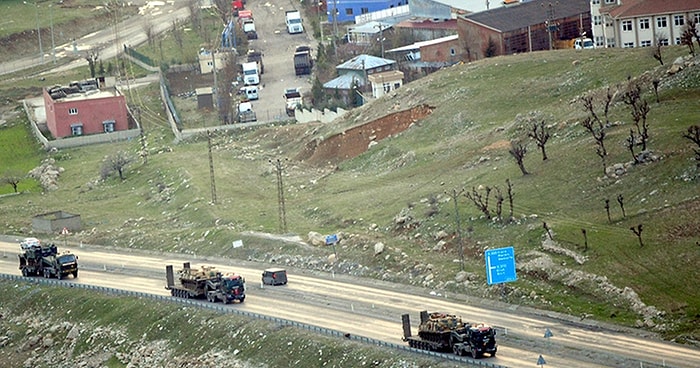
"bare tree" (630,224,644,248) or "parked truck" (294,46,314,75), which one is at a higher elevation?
"parked truck" (294,46,314,75)

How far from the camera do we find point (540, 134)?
120m

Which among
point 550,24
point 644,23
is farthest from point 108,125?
point 644,23

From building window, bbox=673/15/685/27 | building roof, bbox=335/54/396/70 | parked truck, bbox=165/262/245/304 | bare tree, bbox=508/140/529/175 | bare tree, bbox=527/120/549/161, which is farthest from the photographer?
building roof, bbox=335/54/396/70

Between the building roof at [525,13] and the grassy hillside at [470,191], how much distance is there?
13093 millimetres

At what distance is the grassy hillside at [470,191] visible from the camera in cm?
9394

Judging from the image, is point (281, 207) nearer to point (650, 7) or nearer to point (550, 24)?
point (650, 7)

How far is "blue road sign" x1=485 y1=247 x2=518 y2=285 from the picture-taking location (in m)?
90.8

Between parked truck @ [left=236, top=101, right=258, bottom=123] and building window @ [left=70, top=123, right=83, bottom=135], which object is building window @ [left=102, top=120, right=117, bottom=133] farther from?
parked truck @ [left=236, top=101, right=258, bottom=123]

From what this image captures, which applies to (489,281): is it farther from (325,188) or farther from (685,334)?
(325,188)

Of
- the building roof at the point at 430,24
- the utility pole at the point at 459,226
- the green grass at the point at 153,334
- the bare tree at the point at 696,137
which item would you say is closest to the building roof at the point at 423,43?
the building roof at the point at 430,24

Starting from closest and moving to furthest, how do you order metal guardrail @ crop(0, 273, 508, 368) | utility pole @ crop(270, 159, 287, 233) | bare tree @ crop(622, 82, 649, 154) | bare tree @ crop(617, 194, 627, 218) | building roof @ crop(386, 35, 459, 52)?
metal guardrail @ crop(0, 273, 508, 368)
bare tree @ crop(617, 194, 627, 218)
bare tree @ crop(622, 82, 649, 154)
utility pole @ crop(270, 159, 287, 233)
building roof @ crop(386, 35, 459, 52)

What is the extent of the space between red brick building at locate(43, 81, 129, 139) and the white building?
55.0 metres

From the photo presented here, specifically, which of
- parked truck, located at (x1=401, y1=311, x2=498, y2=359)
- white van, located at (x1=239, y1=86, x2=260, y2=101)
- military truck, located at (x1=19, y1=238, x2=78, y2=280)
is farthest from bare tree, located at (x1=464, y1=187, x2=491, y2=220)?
white van, located at (x1=239, y1=86, x2=260, y2=101)

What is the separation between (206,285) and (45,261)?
62.6ft
